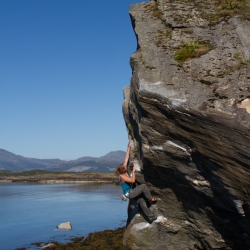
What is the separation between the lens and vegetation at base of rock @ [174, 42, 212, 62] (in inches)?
409

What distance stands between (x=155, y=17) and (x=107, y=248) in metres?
12.0

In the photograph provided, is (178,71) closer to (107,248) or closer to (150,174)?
(150,174)

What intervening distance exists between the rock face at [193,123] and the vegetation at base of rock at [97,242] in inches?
223

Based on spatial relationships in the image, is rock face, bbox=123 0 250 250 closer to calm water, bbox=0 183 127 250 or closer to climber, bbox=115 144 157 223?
climber, bbox=115 144 157 223

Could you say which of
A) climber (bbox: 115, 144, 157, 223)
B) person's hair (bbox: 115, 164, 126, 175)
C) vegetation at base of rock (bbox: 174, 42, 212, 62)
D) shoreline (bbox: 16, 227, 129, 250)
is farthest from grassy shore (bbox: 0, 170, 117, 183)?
vegetation at base of rock (bbox: 174, 42, 212, 62)

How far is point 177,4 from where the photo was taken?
13344 mm

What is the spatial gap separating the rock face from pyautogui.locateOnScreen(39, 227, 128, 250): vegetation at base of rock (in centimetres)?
566

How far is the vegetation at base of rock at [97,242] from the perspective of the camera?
18.0 meters

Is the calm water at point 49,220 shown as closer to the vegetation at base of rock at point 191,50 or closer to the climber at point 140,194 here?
the climber at point 140,194

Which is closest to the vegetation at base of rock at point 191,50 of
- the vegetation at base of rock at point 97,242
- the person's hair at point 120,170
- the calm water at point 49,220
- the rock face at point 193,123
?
the rock face at point 193,123

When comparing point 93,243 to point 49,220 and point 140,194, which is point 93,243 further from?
point 49,220

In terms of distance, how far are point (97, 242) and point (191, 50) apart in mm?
13272

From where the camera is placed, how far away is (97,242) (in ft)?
63.2

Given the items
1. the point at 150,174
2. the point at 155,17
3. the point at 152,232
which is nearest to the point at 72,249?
the point at 152,232
